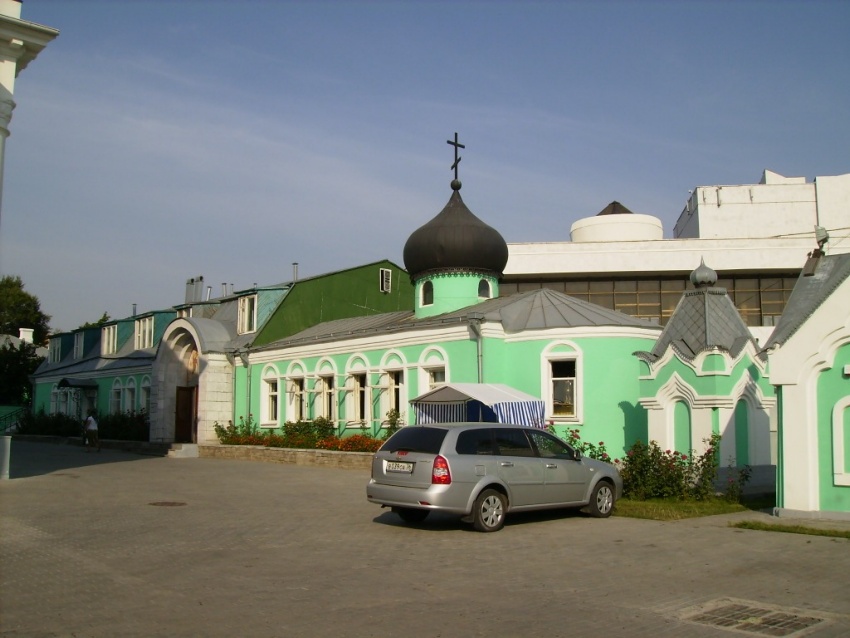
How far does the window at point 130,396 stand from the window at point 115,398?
0.72 m

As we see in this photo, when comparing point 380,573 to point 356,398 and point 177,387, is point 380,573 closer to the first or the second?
point 356,398

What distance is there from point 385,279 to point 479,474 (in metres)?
26.9

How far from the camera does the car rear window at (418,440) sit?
12008mm

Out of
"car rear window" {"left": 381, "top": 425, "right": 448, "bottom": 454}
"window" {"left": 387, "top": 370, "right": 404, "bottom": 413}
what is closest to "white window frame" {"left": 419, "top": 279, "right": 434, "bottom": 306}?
"window" {"left": 387, "top": 370, "right": 404, "bottom": 413}

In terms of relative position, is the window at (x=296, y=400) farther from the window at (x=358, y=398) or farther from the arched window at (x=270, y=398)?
the window at (x=358, y=398)

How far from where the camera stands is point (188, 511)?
14.1m

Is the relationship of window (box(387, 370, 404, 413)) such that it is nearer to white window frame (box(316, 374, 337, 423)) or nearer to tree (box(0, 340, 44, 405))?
white window frame (box(316, 374, 337, 423))

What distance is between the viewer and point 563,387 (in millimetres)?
22281

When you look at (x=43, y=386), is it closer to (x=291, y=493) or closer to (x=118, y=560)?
(x=291, y=493)

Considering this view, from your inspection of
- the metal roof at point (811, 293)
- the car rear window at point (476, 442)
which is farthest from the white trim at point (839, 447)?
the car rear window at point (476, 442)

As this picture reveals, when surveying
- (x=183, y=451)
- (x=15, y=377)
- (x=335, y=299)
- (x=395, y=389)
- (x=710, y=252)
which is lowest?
(x=183, y=451)

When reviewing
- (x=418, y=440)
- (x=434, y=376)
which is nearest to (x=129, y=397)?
(x=434, y=376)

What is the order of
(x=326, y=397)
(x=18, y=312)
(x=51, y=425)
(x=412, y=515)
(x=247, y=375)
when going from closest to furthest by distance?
1. (x=412, y=515)
2. (x=326, y=397)
3. (x=247, y=375)
4. (x=51, y=425)
5. (x=18, y=312)

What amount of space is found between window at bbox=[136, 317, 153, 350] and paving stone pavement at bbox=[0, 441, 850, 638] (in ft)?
80.4
